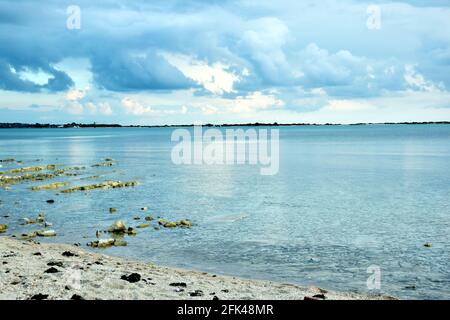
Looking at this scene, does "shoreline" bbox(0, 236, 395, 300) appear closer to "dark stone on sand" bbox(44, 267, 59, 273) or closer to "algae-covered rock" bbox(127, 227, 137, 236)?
"dark stone on sand" bbox(44, 267, 59, 273)

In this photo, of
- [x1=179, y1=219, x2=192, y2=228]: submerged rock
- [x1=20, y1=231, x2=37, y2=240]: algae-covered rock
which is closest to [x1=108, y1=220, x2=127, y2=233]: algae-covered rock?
[x1=179, y1=219, x2=192, y2=228]: submerged rock

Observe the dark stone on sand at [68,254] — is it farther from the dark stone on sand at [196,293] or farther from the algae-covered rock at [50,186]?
the algae-covered rock at [50,186]

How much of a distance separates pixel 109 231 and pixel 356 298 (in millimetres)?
17657

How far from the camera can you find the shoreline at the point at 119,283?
52.7ft

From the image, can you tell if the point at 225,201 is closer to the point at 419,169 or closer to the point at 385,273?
the point at 385,273

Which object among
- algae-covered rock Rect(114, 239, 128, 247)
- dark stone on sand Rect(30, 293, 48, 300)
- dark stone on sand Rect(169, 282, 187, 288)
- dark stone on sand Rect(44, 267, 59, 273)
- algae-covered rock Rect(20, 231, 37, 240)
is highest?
dark stone on sand Rect(30, 293, 48, 300)

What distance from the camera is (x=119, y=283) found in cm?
1744

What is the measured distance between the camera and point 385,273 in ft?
70.3

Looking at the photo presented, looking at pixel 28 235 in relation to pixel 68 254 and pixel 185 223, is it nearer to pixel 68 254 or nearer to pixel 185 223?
pixel 68 254

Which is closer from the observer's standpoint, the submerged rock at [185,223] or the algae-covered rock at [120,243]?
the algae-covered rock at [120,243]

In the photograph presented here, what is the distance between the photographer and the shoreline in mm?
16050

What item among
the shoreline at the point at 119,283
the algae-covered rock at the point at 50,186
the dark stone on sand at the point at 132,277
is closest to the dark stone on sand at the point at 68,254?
the shoreline at the point at 119,283
